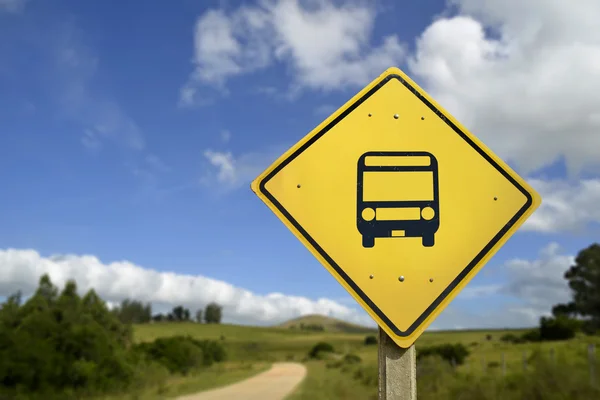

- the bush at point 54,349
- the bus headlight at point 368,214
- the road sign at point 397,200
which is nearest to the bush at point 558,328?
the bush at point 54,349

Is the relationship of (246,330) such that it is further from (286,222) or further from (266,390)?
(286,222)

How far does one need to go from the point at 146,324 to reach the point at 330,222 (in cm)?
9281

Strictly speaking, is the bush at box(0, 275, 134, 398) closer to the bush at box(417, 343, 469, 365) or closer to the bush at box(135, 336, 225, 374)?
the bush at box(135, 336, 225, 374)

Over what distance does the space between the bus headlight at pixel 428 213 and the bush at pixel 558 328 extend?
3786 cm

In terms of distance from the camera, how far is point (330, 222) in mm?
2168

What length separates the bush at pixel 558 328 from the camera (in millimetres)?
35312

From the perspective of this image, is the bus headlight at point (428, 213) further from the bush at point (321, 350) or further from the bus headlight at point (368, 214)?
the bush at point (321, 350)

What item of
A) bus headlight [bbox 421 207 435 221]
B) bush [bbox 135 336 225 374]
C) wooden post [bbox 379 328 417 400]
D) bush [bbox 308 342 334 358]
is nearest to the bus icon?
bus headlight [bbox 421 207 435 221]

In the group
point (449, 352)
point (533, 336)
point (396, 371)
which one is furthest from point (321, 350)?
point (396, 371)

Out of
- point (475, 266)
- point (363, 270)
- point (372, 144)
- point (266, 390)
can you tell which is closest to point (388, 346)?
point (363, 270)

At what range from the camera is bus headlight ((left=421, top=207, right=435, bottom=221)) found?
216 cm

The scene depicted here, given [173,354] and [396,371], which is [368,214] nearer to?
[396,371]

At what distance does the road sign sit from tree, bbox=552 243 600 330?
46496mm

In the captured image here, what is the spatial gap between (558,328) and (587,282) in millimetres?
11000
